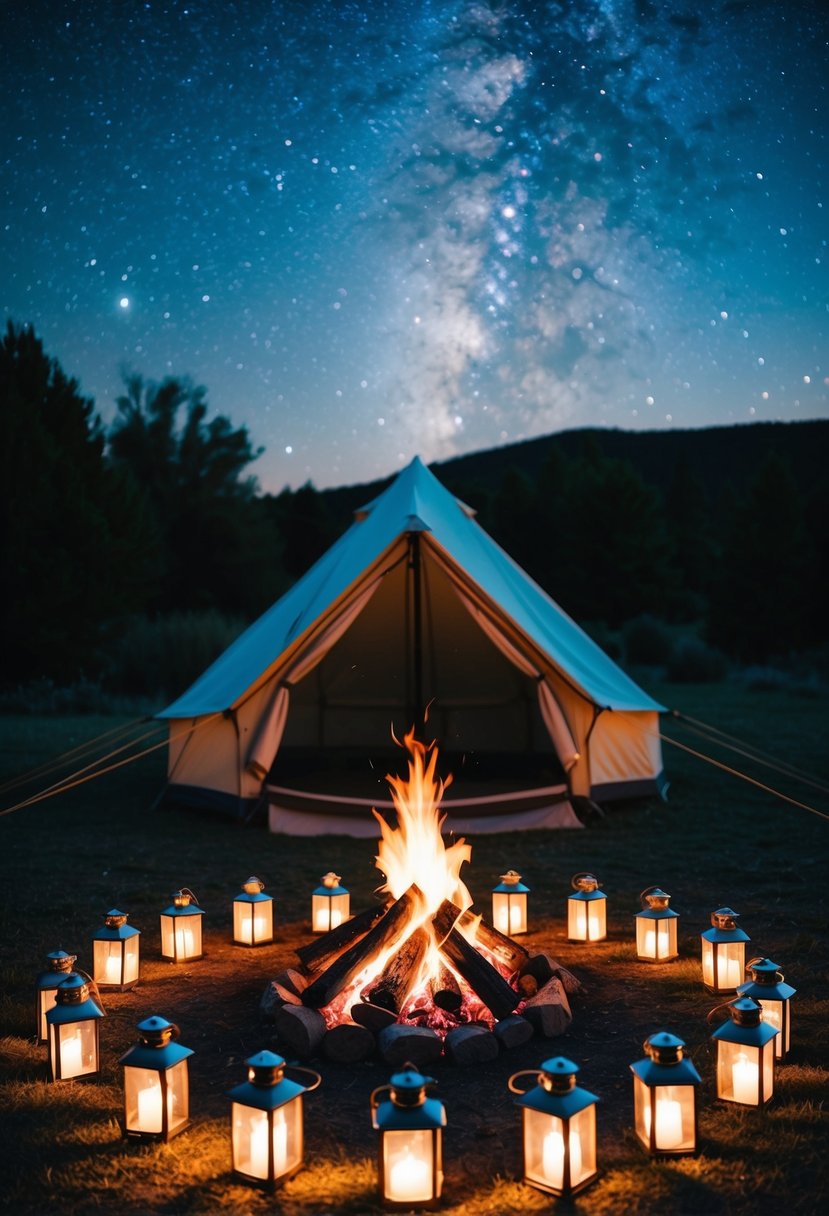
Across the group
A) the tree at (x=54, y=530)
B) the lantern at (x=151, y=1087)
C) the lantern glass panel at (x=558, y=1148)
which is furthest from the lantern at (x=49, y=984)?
the tree at (x=54, y=530)

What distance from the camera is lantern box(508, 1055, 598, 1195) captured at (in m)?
2.14

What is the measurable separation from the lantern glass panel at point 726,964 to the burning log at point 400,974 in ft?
3.36

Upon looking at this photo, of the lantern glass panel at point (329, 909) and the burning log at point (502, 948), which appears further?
the lantern glass panel at point (329, 909)

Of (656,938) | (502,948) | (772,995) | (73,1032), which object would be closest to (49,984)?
(73,1032)

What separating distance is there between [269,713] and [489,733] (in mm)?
3145

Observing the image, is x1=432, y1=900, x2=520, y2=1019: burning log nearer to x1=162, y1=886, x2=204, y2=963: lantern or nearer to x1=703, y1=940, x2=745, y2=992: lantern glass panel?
x1=703, y1=940, x2=745, y2=992: lantern glass panel

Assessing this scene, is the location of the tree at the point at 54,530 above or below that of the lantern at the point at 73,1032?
above

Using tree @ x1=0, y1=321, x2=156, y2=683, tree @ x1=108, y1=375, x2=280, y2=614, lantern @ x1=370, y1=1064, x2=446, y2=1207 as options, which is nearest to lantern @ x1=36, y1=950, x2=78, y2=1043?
lantern @ x1=370, y1=1064, x2=446, y2=1207

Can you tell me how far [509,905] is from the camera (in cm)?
415

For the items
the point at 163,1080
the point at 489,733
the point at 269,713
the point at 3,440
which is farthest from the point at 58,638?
the point at 163,1080

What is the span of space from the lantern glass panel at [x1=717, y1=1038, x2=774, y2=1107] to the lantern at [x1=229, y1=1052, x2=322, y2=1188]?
1.11 meters

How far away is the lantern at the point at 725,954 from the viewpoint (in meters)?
3.46

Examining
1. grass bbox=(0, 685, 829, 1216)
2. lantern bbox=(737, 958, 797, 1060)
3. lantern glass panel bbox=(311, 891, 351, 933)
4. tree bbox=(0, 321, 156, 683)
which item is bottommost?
grass bbox=(0, 685, 829, 1216)

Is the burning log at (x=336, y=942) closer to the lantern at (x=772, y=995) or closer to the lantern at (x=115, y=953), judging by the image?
the lantern at (x=115, y=953)
